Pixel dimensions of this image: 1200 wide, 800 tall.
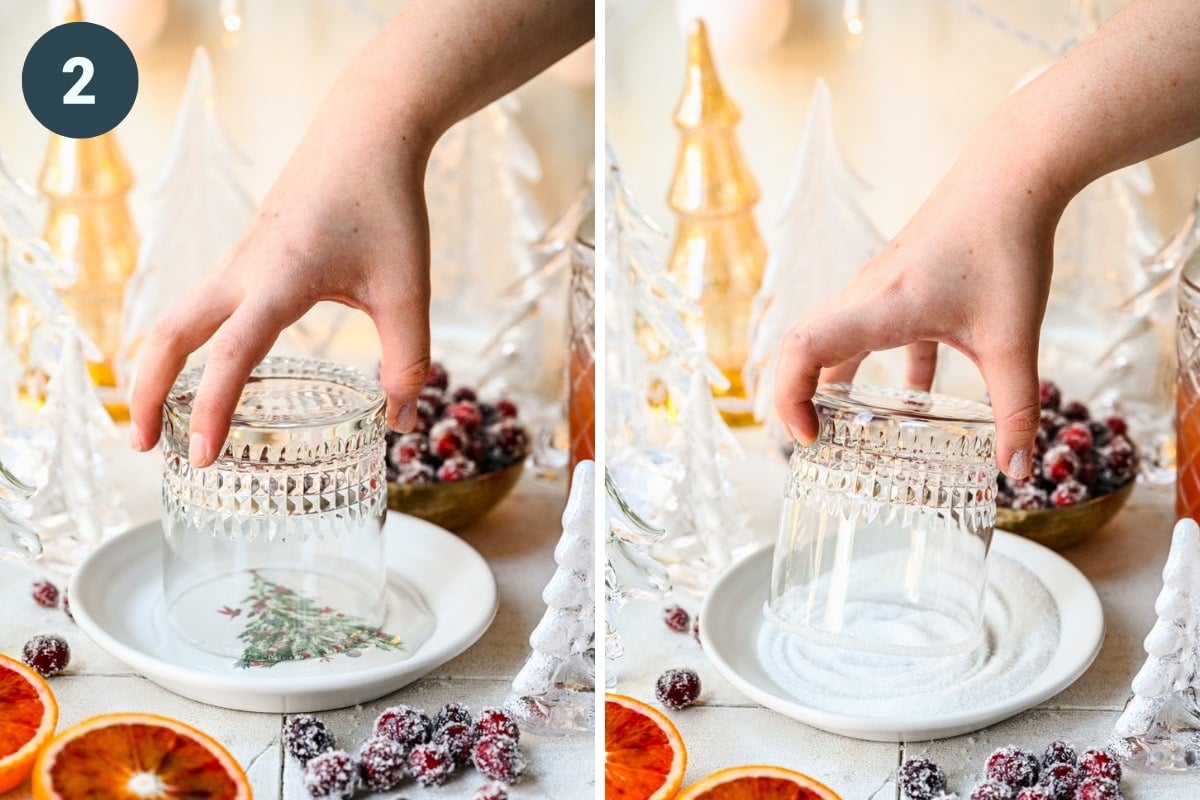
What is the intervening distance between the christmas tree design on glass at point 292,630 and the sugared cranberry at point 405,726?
0.21 ft

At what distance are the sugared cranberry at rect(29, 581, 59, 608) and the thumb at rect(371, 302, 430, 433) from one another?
0.61ft

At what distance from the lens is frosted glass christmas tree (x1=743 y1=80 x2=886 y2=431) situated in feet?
2.75

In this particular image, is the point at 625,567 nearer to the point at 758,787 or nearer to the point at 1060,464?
the point at 758,787

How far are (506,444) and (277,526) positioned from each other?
20 cm

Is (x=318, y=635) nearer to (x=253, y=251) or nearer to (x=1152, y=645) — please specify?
(x=253, y=251)

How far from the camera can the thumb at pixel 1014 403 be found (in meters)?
0.57

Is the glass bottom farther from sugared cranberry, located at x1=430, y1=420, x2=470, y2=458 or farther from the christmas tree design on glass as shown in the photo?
sugared cranberry, located at x1=430, y1=420, x2=470, y2=458

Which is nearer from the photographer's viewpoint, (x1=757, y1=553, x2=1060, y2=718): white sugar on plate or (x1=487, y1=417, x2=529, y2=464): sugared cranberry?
(x1=757, y1=553, x2=1060, y2=718): white sugar on plate

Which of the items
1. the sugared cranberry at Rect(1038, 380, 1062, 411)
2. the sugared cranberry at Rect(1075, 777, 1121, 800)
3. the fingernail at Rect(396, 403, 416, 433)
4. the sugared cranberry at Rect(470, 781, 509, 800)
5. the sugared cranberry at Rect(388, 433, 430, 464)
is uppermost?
the sugared cranberry at Rect(1038, 380, 1062, 411)

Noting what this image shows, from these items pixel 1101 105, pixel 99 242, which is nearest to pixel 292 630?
pixel 99 242

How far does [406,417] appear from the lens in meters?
0.68

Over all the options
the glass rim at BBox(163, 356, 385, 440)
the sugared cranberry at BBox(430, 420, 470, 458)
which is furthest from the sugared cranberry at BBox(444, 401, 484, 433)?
the glass rim at BBox(163, 356, 385, 440)

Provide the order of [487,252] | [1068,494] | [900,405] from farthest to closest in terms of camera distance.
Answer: [487,252]
[1068,494]
[900,405]

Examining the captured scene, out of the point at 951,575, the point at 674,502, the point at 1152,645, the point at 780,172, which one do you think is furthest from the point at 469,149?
the point at 1152,645
